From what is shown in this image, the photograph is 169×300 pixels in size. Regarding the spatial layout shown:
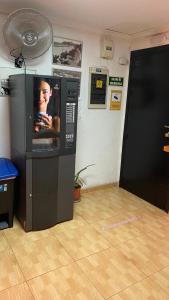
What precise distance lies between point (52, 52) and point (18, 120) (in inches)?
37.4

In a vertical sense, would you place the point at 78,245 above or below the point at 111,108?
below

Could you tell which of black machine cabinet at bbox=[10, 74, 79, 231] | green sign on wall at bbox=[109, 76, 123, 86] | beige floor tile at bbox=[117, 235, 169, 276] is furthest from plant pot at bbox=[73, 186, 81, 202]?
green sign on wall at bbox=[109, 76, 123, 86]

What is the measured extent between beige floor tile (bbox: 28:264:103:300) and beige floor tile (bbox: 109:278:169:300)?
0.19 metres

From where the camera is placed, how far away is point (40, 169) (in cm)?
224

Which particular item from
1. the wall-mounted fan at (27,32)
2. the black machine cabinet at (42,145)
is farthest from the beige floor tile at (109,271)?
the wall-mounted fan at (27,32)

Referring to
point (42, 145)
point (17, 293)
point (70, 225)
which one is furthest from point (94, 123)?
point (17, 293)

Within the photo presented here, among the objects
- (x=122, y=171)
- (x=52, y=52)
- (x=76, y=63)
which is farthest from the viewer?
(x=122, y=171)

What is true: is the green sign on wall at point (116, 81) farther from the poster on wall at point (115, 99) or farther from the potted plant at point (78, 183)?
the potted plant at point (78, 183)

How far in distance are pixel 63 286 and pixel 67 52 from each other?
2369 mm

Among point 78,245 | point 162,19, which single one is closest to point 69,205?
point 78,245

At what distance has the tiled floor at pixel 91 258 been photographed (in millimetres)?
1705

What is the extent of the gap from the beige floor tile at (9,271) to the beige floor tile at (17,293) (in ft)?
0.15

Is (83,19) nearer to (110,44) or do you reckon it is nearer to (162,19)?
(110,44)

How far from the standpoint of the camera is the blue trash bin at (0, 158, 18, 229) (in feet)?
7.28
